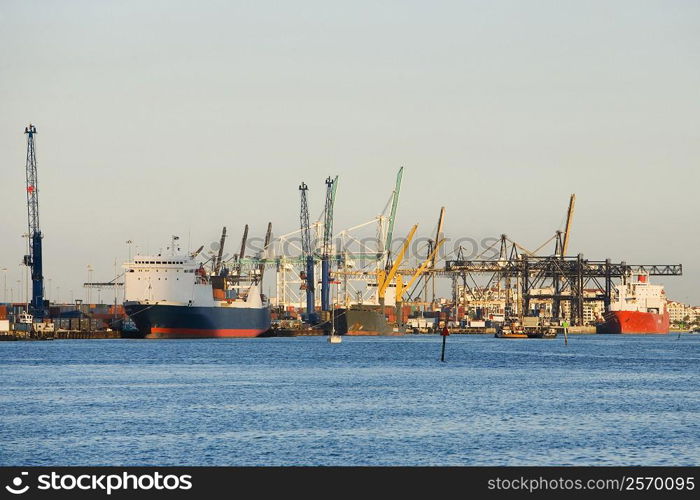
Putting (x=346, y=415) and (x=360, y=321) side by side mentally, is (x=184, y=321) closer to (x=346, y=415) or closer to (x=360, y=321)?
(x=360, y=321)

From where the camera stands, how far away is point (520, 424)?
43.4 meters

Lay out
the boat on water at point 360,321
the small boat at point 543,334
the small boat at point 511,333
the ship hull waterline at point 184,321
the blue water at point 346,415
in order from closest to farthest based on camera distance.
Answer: the blue water at point 346,415 → the ship hull waterline at point 184,321 → the small boat at point 511,333 → the small boat at point 543,334 → the boat on water at point 360,321


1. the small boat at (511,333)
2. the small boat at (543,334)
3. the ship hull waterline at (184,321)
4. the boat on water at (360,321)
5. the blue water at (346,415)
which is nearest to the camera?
the blue water at (346,415)

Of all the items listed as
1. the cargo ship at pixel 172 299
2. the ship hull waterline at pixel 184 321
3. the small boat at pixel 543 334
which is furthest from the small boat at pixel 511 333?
the cargo ship at pixel 172 299

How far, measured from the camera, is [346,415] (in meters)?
46.2

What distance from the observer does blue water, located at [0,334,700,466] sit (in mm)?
35969

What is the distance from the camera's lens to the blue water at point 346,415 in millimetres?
35969

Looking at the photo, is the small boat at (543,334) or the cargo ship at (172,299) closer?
the cargo ship at (172,299)

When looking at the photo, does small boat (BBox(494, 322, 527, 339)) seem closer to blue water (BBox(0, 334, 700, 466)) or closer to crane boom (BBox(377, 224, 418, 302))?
crane boom (BBox(377, 224, 418, 302))

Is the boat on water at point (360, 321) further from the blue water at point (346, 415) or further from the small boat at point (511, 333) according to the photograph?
the blue water at point (346, 415)

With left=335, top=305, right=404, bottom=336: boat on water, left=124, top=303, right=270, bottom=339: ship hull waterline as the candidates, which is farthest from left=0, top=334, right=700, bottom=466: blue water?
left=335, top=305, right=404, bottom=336: boat on water
